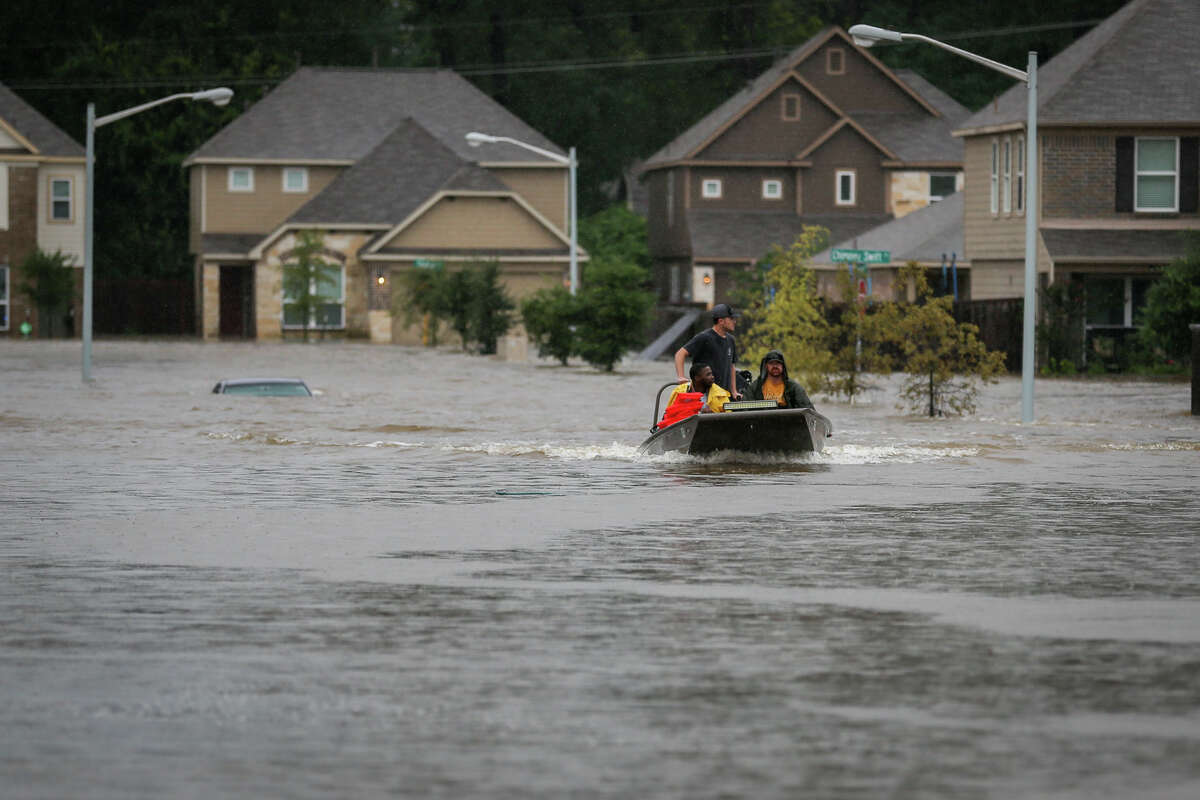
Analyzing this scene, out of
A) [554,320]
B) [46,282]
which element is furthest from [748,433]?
[46,282]

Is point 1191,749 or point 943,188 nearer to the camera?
point 1191,749

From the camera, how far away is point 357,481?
22797 millimetres

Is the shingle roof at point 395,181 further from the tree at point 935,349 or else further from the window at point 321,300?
the tree at point 935,349

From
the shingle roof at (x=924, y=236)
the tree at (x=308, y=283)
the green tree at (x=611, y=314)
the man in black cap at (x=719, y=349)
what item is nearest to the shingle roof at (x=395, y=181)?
the tree at (x=308, y=283)

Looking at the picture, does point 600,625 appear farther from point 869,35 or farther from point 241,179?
point 241,179

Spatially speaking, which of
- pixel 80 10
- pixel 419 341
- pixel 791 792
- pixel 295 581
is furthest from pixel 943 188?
pixel 791 792

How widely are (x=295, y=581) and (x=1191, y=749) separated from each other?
6.88 m

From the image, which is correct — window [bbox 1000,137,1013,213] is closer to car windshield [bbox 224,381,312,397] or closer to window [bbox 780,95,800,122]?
car windshield [bbox 224,381,312,397]

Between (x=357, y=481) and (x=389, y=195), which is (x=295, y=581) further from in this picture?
(x=389, y=195)

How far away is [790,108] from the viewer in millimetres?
82250

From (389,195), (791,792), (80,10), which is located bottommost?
(791,792)

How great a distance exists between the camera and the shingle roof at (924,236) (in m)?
60.5

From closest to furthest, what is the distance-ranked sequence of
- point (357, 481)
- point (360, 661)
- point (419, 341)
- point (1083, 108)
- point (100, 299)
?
point (360, 661) < point (357, 481) < point (1083, 108) < point (419, 341) < point (100, 299)

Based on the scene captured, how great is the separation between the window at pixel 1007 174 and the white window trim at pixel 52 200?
40869mm
